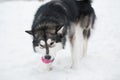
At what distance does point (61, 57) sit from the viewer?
4.62 metres

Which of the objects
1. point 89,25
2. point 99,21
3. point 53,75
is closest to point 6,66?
point 53,75

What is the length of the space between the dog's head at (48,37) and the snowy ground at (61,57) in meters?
0.64

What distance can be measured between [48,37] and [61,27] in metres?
0.25

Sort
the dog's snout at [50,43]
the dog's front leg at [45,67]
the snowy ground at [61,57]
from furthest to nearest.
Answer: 1. the dog's front leg at [45,67]
2. the snowy ground at [61,57]
3. the dog's snout at [50,43]

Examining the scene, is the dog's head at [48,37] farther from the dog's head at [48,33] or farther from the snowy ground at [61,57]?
the snowy ground at [61,57]

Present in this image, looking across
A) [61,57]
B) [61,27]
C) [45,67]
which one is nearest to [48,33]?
[61,27]

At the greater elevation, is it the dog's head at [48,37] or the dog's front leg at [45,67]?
the dog's head at [48,37]

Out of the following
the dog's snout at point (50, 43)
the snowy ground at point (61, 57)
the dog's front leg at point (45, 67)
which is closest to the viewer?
the dog's snout at point (50, 43)

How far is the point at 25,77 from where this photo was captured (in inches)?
153

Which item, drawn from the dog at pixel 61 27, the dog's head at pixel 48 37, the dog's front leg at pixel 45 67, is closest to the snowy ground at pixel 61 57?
the dog's front leg at pixel 45 67

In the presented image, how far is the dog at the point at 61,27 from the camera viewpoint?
3364 mm

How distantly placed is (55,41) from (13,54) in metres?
1.82

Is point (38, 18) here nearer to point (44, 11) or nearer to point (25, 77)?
point (44, 11)

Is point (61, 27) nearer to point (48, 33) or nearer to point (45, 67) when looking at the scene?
point (48, 33)
